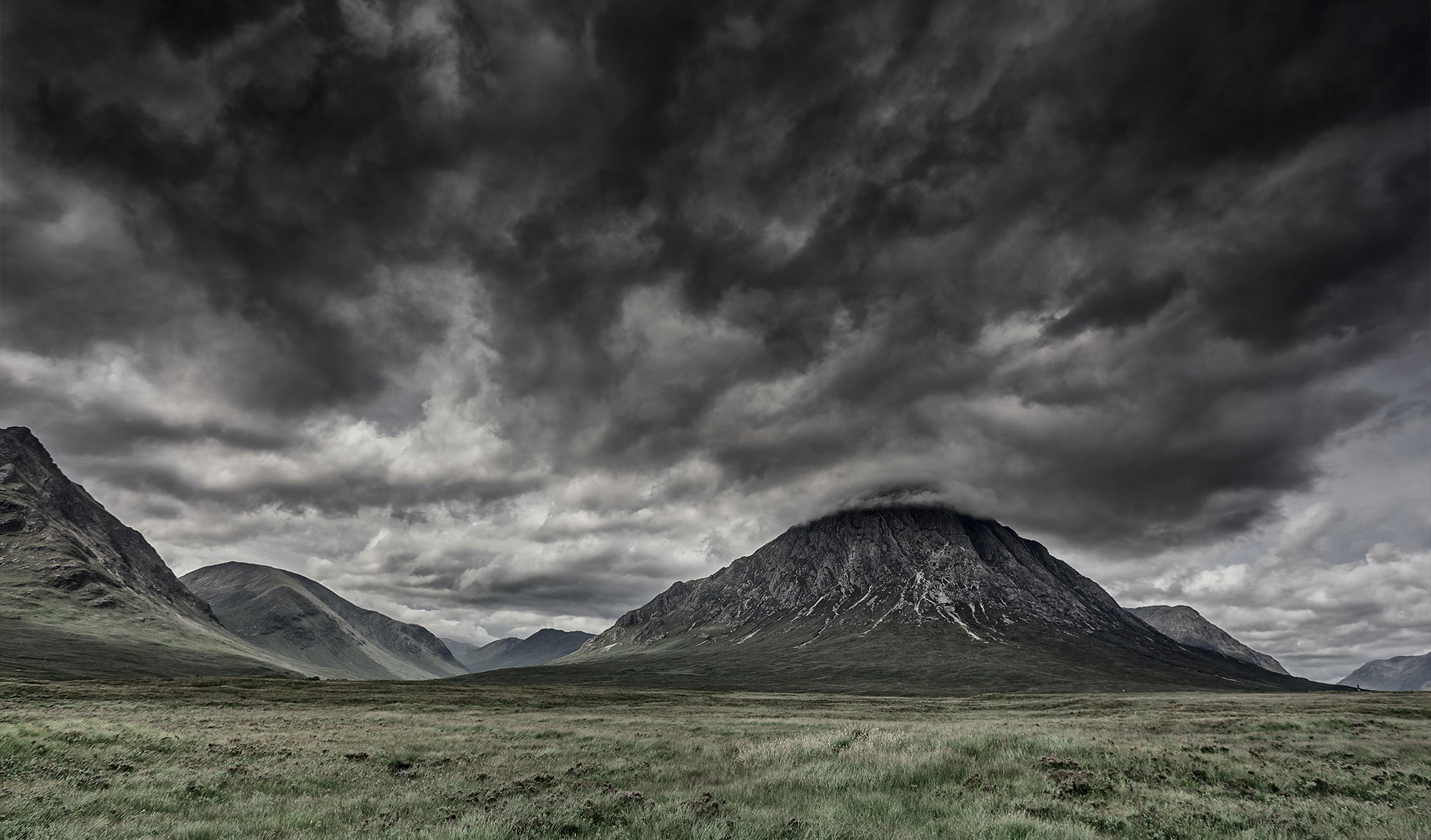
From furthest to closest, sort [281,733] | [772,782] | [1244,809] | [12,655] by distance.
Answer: [12,655]
[281,733]
[772,782]
[1244,809]

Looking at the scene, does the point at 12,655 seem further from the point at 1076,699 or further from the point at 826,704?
the point at 1076,699

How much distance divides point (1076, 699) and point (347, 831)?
330 feet

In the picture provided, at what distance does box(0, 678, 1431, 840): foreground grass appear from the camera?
12414 mm

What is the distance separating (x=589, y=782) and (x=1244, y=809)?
16303mm

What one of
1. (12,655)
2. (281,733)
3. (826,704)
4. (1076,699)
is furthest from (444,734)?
(12,655)

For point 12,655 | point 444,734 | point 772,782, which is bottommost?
point 12,655

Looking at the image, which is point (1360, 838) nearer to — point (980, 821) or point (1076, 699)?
point (980, 821)

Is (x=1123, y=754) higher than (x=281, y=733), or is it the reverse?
(x=1123, y=754)

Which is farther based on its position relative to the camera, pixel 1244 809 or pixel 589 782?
pixel 589 782

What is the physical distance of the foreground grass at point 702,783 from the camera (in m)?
12.4

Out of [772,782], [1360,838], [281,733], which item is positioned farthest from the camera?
[281,733]

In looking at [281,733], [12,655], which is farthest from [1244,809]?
[12,655]

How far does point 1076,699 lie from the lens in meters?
86.6

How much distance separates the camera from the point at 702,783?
17531mm
